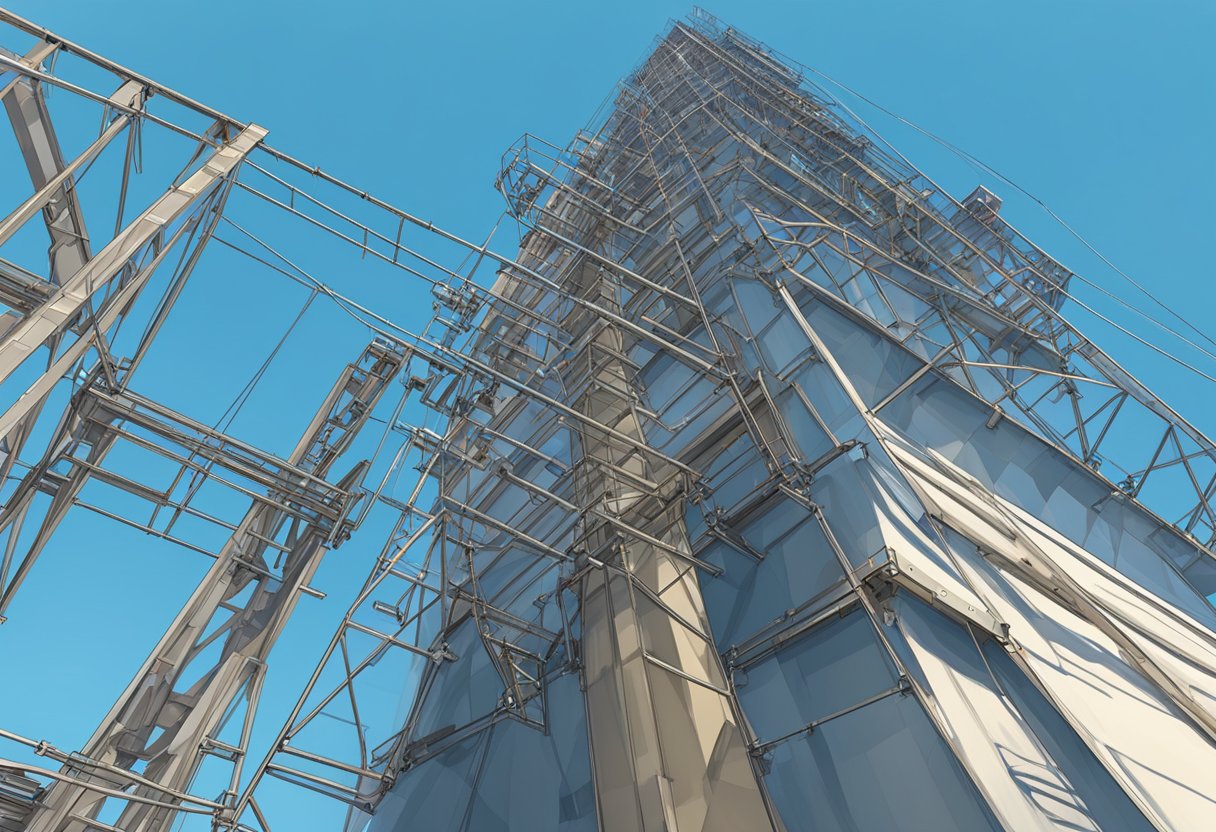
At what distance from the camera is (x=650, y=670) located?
756 cm

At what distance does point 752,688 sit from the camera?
775 cm

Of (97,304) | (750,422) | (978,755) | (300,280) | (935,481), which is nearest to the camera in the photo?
(978,755)

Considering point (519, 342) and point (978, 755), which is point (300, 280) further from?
point (978, 755)

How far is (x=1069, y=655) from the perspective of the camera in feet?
24.3

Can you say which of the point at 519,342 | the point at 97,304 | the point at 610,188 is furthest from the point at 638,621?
the point at 610,188

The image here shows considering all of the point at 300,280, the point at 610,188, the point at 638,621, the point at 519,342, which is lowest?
the point at 638,621

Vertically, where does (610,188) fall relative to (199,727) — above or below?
above

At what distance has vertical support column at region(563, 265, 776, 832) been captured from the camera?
21.4 feet

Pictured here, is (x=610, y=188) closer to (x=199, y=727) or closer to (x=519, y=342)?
(x=519, y=342)

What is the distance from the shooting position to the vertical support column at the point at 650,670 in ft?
21.4

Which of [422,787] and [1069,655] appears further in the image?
[422,787]

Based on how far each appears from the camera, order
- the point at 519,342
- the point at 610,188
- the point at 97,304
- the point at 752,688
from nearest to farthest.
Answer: the point at 97,304, the point at 752,688, the point at 519,342, the point at 610,188

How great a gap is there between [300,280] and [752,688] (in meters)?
7.27

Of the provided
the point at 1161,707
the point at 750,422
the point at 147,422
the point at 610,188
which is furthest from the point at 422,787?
the point at 610,188
